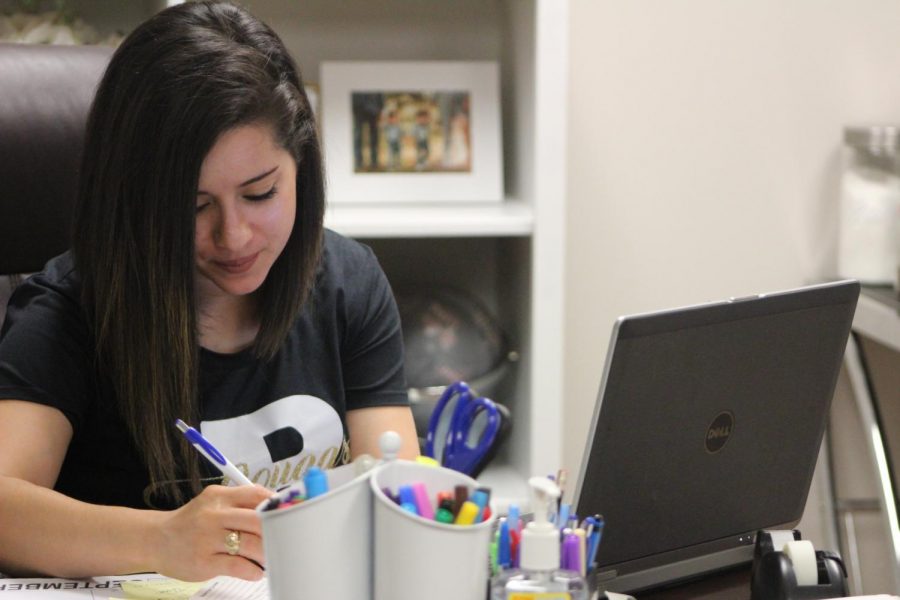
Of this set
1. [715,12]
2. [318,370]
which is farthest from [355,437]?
[715,12]

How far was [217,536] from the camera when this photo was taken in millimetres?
884

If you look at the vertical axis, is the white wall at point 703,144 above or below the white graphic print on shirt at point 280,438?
above

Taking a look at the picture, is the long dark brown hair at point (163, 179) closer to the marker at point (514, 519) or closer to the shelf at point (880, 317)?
the marker at point (514, 519)

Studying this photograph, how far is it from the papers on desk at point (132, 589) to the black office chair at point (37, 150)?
19.3 inches

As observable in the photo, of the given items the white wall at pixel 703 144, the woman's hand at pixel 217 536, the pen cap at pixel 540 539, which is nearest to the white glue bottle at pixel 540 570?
the pen cap at pixel 540 539

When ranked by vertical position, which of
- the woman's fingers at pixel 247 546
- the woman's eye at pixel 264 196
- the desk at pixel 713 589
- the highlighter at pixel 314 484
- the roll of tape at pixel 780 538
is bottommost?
the desk at pixel 713 589

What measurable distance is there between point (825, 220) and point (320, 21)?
1.07 meters

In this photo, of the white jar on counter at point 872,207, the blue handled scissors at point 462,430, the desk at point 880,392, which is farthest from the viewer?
the white jar on counter at point 872,207

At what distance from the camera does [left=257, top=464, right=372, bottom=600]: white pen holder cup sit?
2.21ft

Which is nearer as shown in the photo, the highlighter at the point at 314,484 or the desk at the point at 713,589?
the highlighter at the point at 314,484

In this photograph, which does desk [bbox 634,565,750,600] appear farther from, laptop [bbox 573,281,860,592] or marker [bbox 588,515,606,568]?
marker [bbox 588,515,606,568]

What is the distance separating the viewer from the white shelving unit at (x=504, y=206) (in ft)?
6.05

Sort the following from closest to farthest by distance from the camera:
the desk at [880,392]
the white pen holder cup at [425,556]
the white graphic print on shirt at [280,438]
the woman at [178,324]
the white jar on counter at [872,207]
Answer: the white pen holder cup at [425,556] → the woman at [178,324] → the white graphic print on shirt at [280,438] → the desk at [880,392] → the white jar on counter at [872,207]

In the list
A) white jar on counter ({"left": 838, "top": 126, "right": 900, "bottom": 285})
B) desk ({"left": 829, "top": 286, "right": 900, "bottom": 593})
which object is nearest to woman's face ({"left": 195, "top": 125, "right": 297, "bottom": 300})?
desk ({"left": 829, "top": 286, "right": 900, "bottom": 593})
